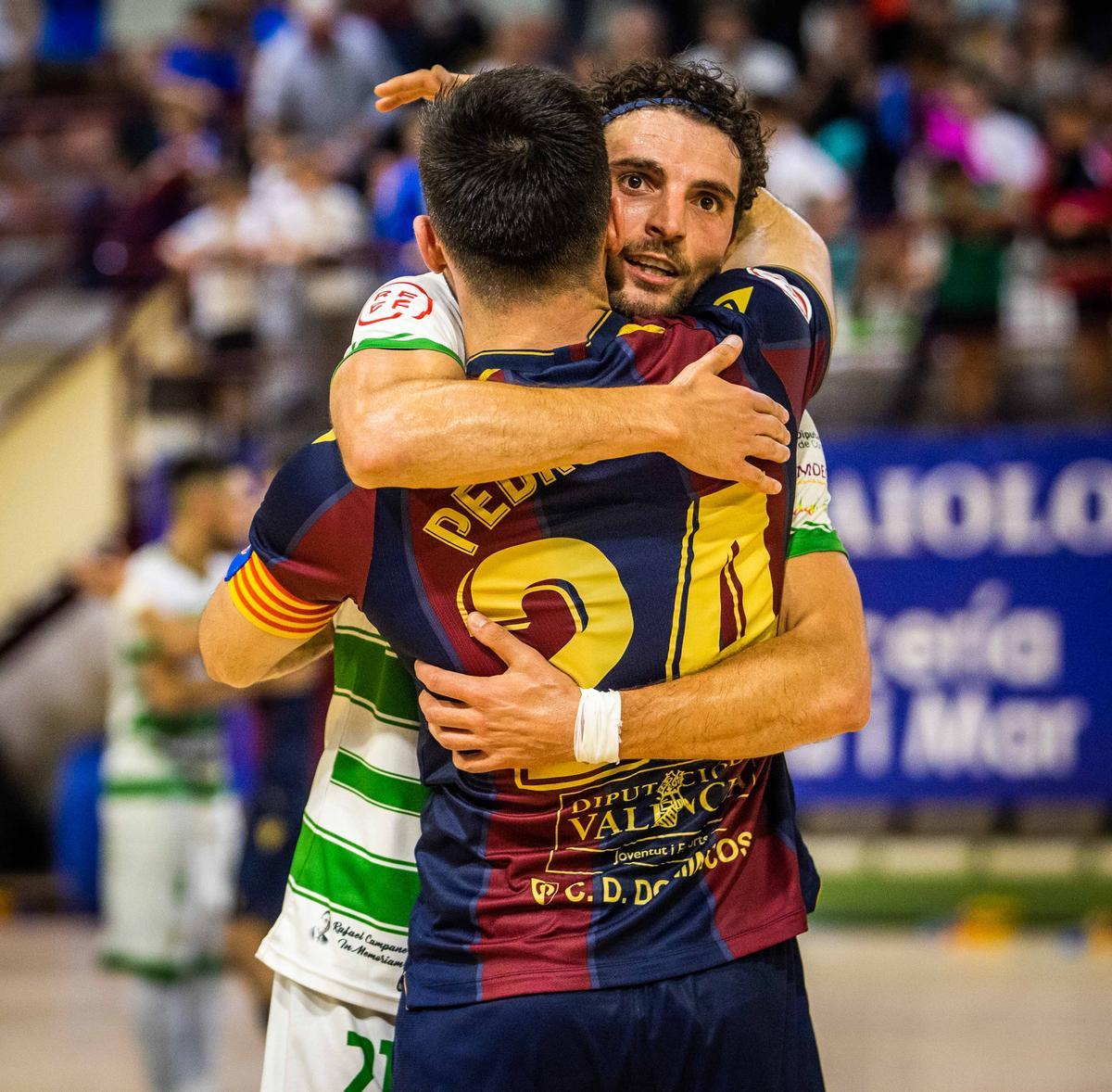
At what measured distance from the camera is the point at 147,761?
598 centimetres

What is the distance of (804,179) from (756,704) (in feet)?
24.2

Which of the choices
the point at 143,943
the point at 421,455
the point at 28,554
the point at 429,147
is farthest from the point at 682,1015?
the point at 28,554

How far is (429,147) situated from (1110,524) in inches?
246

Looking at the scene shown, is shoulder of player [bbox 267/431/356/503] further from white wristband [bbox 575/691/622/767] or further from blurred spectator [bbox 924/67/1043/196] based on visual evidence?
blurred spectator [bbox 924/67/1043/196]

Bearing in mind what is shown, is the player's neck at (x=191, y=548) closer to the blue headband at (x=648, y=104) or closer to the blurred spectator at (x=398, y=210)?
the blurred spectator at (x=398, y=210)

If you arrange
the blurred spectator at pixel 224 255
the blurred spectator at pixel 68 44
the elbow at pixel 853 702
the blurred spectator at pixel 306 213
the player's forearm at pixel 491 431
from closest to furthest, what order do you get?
the player's forearm at pixel 491 431, the elbow at pixel 853 702, the blurred spectator at pixel 224 255, the blurred spectator at pixel 306 213, the blurred spectator at pixel 68 44

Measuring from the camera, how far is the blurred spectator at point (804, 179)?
8.70 m

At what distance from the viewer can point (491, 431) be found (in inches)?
79.3

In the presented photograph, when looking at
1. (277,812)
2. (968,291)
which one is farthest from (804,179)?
(277,812)

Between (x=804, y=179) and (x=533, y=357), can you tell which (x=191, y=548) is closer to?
(x=533, y=357)

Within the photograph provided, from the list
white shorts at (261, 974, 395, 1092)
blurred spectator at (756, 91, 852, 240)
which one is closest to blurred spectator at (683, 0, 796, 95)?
blurred spectator at (756, 91, 852, 240)

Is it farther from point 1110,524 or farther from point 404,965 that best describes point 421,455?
point 1110,524

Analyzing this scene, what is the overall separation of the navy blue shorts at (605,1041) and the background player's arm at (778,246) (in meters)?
1.02

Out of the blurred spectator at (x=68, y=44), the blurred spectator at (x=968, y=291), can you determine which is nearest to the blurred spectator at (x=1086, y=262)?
the blurred spectator at (x=968, y=291)
